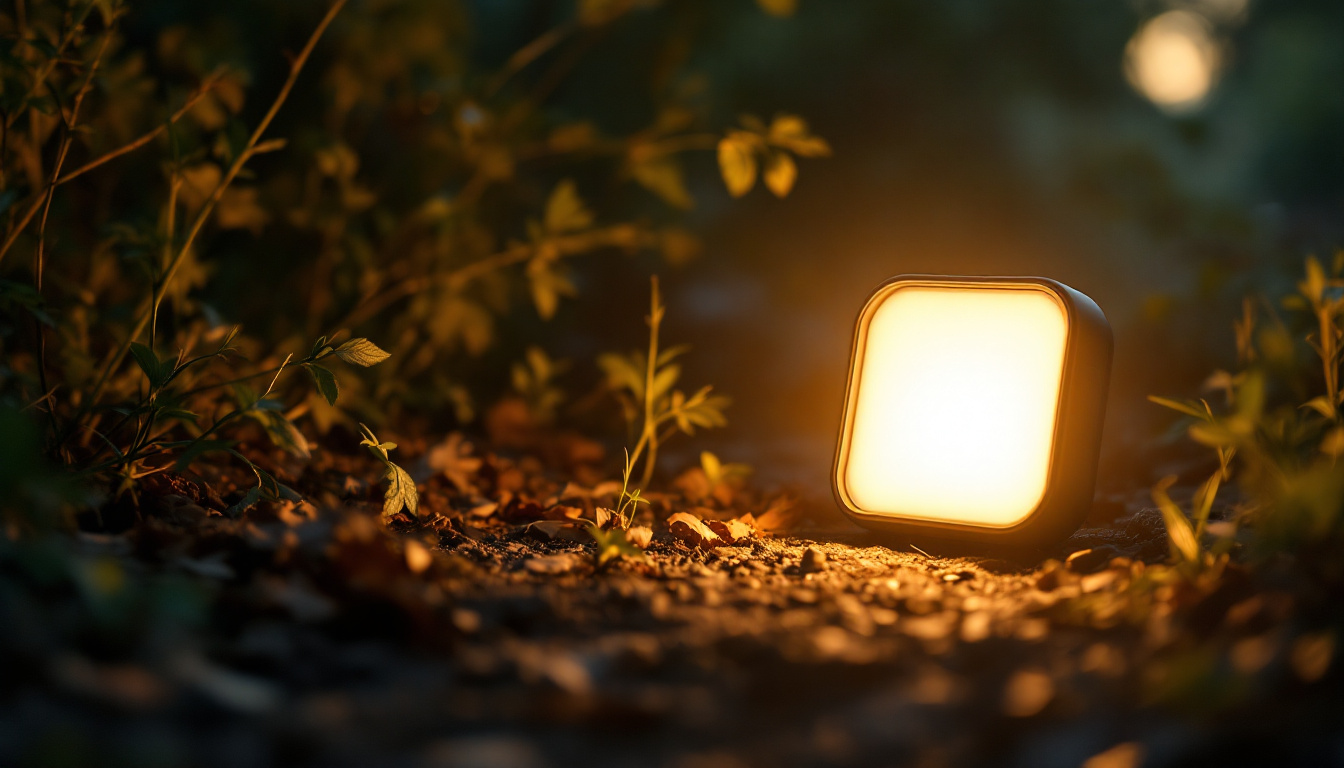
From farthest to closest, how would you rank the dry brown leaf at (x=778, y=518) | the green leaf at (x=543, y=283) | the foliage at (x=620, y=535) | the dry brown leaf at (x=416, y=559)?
1. the green leaf at (x=543, y=283)
2. the dry brown leaf at (x=778, y=518)
3. the foliage at (x=620, y=535)
4. the dry brown leaf at (x=416, y=559)

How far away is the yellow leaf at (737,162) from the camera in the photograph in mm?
1801

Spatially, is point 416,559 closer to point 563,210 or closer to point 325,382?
point 325,382

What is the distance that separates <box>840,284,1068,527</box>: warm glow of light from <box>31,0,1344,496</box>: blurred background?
917 millimetres

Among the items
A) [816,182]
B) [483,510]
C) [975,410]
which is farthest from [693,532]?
[816,182]

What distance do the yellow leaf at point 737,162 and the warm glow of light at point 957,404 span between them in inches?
15.0

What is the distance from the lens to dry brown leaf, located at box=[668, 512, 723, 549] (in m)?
1.65

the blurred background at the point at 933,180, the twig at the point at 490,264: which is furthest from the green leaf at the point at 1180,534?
the blurred background at the point at 933,180

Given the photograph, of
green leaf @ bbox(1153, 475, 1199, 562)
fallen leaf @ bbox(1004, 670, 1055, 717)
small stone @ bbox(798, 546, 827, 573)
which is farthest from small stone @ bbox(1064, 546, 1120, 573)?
fallen leaf @ bbox(1004, 670, 1055, 717)

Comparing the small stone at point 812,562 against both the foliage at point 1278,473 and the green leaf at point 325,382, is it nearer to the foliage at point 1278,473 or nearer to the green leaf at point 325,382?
the foliage at point 1278,473

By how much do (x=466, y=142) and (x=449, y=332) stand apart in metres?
0.54

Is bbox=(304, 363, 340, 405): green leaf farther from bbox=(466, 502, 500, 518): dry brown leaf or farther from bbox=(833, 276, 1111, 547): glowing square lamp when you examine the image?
bbox=(833, 276, 1111, 547): glowing square lamp

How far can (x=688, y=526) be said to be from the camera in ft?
5.48

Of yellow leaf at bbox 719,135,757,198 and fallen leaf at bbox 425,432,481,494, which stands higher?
yellow leaf at bbox 719,135,757,198

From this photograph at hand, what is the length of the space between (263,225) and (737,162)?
4.43ft
